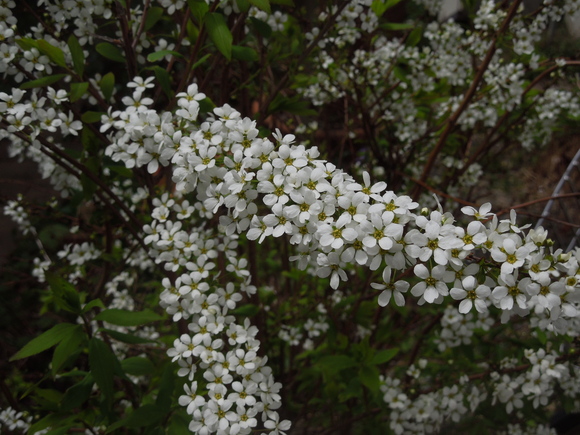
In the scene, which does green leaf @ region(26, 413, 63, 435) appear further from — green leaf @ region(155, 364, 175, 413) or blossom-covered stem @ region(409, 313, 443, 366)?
blossom-covered stem @ region(409, 313, 443, 366)

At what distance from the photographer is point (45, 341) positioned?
4.53 feet

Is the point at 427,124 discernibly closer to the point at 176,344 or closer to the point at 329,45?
the point at 329,45

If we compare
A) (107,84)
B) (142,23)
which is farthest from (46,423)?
(142,23)

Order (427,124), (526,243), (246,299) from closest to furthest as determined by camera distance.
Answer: (526,243)
(246,299)
(427,124)

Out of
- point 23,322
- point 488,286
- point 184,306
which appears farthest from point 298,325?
point 23,322

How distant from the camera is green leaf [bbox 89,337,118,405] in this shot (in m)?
1.43

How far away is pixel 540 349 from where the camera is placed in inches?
72.2

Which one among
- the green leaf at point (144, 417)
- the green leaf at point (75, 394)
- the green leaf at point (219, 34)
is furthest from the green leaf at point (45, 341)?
the green leaf at point (219, 34)

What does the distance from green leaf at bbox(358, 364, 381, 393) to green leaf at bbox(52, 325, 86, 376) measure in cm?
110

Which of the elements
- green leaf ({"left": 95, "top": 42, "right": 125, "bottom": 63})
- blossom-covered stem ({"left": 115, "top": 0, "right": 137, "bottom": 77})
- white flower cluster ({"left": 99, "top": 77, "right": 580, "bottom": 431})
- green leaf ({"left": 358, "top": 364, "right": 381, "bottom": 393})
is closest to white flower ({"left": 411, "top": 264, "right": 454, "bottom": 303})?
white flower cluster ({"left": 99, "top": 77, "right": 580, "bottom": 431})

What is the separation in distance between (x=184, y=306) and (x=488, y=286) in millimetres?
936

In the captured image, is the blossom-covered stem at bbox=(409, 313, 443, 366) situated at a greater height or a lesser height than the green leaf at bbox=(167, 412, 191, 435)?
greater

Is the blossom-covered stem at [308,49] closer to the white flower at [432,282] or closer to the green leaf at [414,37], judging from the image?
the green leaf at [414,37]

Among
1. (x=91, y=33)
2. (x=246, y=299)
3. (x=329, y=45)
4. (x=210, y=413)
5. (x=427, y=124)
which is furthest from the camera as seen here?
(x=427, y=124)
